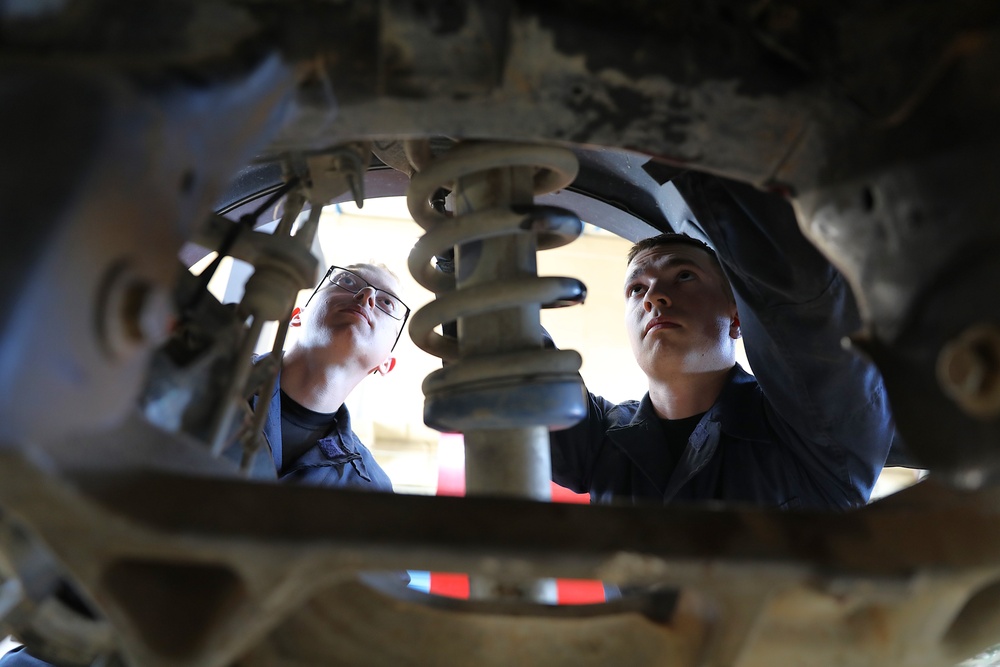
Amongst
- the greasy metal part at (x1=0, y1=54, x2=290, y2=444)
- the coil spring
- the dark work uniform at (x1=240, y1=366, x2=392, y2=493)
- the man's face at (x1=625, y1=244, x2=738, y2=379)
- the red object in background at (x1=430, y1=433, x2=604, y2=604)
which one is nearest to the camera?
the greasy metal part at (x1=0, y1=54, x2=290, y2=444)

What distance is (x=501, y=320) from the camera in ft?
2.69

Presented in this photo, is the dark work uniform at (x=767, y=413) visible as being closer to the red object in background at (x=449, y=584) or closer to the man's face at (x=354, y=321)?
the man's face at (x=354, y=321)

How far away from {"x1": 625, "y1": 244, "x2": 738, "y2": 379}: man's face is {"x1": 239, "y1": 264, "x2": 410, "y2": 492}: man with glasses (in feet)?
2.72

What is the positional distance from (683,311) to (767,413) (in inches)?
12.3

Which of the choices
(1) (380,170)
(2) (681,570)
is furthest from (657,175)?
(2) (681,570)

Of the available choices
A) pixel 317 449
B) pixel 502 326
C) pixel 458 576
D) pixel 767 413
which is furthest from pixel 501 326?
pixel 458 576

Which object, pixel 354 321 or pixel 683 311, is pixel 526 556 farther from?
pixel 354 321

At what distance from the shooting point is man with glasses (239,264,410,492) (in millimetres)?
1989

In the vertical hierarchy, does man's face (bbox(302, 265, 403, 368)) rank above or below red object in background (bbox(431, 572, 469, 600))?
above

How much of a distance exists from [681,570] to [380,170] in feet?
3.78

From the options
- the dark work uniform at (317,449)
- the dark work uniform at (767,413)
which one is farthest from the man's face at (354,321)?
the dark work uniform at (767,413)

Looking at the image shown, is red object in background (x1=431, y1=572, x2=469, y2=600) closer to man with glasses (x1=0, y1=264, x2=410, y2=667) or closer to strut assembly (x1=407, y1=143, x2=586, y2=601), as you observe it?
man with glasses (x1=0, y1=264, x2=410, y2=667)

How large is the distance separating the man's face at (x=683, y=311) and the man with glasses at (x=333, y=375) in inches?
32.7

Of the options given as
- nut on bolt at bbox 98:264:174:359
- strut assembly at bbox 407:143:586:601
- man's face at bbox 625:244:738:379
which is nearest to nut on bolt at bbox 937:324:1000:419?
strut assembly at bbox 407:143:586:601
